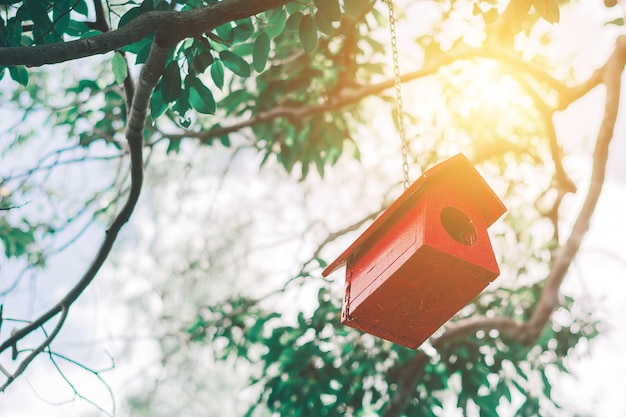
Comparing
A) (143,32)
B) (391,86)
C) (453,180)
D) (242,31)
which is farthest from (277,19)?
(391,86)

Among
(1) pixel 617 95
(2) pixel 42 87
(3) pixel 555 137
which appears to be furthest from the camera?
(2) pixel 42 87

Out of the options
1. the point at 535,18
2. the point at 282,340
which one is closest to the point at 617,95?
the point at 535,18

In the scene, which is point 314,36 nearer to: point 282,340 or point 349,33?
point 349,33

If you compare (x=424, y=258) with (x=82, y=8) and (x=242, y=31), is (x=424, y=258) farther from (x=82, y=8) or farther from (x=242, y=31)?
(x=82, y=8)

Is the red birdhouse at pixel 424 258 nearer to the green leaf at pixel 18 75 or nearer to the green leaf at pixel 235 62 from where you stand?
the green leaf at pixel 235 62

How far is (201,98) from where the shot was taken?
227 cm

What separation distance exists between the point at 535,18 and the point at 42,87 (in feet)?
14.5

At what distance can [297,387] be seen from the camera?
3803mm

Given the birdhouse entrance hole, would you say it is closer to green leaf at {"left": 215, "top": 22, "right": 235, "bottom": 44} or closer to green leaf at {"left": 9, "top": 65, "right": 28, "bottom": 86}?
green leaf at {"left": 215, "top": 22, "right": 235, "bottom": 44}

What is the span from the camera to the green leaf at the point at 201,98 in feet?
7.30

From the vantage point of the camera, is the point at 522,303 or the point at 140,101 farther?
the point at 522,303

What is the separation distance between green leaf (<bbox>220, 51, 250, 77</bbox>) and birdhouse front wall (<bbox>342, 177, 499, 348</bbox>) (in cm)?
86

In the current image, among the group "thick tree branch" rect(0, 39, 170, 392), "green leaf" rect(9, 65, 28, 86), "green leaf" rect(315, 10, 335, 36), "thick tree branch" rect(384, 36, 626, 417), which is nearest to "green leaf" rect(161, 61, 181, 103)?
"thick tree branch" rect(0, 39, 170, 392)

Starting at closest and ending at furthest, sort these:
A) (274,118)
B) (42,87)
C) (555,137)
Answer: (274,118) → (555,137) → (42,87)
